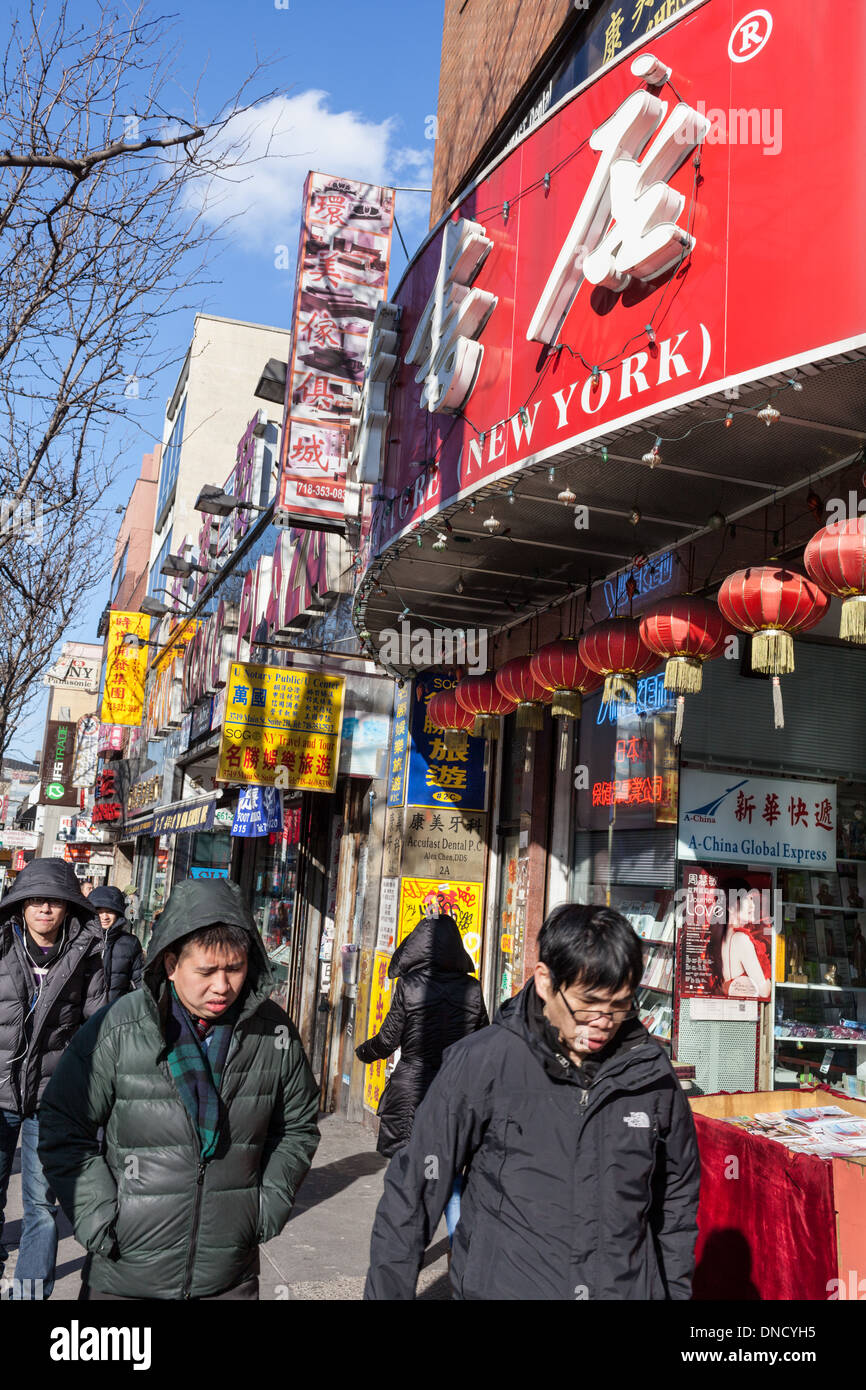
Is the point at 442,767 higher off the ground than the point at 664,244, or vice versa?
the point at 664,244

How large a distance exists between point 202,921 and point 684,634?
312 cm

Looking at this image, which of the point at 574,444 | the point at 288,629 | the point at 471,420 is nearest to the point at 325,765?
the point at 288,629

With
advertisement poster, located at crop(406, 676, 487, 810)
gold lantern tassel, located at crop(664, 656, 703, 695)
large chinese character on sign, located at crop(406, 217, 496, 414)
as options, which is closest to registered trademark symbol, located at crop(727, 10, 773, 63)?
large chinese character on sign, located at crop(406, 217, 496, 414)

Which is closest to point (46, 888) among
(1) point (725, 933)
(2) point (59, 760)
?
(1) point (725, 933)

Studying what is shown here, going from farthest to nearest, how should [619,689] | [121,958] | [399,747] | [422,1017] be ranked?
[399,747] < [121,958] < [619,689] < [422,1017]

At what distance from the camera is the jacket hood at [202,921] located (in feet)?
10.5

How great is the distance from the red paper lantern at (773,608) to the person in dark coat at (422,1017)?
2.43 m

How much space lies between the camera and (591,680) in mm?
7160

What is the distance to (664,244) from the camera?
188 inches

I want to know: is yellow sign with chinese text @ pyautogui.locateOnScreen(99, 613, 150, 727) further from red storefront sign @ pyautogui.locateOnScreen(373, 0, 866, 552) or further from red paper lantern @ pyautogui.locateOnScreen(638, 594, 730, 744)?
red paper lantern @ pyautogui.locateOnScreen(638, 594, 730, 744)

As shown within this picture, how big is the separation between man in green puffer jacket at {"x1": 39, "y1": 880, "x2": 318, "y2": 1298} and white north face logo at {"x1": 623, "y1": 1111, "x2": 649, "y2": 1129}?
1050 millimetres

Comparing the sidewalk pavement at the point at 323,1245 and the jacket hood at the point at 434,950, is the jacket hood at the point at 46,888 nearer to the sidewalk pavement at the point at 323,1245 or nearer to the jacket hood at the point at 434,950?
the jacket hood at the point at 434,950

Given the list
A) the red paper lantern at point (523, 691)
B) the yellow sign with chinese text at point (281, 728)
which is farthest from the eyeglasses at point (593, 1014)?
the yellow sign with chinese text at point (281, 728)

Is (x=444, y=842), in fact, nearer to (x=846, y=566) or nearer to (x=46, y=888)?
(x=46, y=888)
